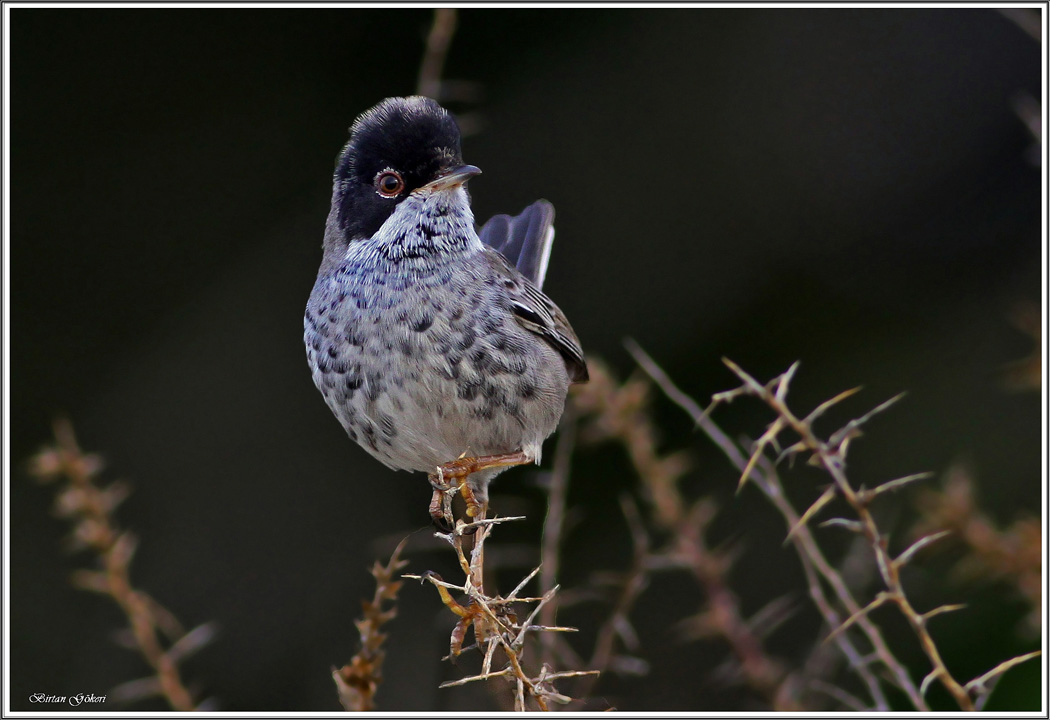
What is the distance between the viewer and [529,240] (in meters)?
4.61

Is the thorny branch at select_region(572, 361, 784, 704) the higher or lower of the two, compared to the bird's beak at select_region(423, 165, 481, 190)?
lower

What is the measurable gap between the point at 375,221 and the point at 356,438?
767mm

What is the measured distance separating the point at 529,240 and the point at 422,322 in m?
1.43

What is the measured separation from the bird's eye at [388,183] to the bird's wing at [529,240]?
102 cm

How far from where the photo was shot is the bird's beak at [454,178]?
332 centimetres

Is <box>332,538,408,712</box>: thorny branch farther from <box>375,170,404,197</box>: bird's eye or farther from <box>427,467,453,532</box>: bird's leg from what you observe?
<box>375,170,404,197</box>: bird's eye

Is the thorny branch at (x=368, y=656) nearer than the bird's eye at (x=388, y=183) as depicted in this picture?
Yes

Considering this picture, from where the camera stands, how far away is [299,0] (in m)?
4.43

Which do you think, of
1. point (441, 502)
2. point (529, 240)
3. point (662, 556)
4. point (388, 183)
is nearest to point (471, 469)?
point (441, 502)

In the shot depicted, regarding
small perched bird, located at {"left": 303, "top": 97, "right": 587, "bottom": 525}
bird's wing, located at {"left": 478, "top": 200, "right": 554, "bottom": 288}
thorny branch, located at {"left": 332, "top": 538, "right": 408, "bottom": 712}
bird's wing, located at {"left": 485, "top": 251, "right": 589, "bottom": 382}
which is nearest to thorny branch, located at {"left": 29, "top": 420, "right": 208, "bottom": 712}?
thorny branch, located at {"left": 332, "top": 538, "right": 408, "bottom": 712}

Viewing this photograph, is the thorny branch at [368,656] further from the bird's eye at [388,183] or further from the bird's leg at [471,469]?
the bird's eye at [388,183]

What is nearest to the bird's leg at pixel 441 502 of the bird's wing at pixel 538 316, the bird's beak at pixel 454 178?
the bird's wing at pixel 538 316

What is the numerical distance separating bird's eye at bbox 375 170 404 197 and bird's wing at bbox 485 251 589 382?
0.41 metres

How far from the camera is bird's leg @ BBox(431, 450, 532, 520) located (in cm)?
251
